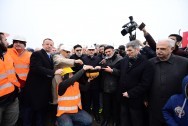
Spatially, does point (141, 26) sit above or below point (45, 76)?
above

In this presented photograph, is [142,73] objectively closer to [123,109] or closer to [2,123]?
[123,109]

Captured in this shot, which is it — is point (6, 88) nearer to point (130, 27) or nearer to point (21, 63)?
point (21, 63)

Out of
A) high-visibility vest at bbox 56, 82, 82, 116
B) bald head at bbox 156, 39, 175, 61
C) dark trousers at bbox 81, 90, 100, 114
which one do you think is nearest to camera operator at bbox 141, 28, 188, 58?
bald head at bbox 156, 39, 175, 61

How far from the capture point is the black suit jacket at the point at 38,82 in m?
4.16

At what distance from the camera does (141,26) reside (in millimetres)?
4223

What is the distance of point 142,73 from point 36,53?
86.7 inches

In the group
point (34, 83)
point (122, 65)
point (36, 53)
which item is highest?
point (36, 53)

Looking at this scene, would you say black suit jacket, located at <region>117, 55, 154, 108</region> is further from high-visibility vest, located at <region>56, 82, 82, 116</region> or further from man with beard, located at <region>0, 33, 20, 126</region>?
man with beard, located at <region>0, 33, 20, 126</region>

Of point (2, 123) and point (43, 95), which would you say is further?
point (43, 95)

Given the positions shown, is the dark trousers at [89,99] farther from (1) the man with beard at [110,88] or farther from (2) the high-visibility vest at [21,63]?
(2) the high-visibility vest at [21,63]

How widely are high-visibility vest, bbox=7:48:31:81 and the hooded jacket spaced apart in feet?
9.91

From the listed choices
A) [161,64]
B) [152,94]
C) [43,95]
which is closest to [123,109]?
[152,94]

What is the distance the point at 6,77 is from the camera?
3543 millimetres

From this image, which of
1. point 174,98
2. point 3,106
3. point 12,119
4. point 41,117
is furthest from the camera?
point 41,117
